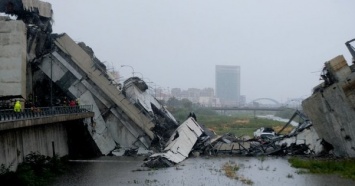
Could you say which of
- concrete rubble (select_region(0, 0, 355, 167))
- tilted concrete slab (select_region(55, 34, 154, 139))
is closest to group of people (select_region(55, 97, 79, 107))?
concrete rubble (select_region(0, 0, 355, 167))

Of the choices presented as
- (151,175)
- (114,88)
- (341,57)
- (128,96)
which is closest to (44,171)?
(151,175)

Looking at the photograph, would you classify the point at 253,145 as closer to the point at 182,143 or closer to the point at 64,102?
the point at 182,143

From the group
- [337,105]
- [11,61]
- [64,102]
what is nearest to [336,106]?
[337,105]

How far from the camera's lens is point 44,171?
27.0 meters

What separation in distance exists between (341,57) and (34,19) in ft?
82.9

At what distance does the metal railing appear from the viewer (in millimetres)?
23189

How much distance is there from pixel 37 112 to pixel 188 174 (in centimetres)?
906

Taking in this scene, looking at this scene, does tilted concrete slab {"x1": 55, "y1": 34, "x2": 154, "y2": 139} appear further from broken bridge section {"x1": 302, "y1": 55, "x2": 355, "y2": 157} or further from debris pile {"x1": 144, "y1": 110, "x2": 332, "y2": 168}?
broken bridge section {"x1": 302, "y1": 55, "x2": 355, "y2": 157}

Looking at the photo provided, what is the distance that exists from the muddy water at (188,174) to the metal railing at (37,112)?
11.8 feet

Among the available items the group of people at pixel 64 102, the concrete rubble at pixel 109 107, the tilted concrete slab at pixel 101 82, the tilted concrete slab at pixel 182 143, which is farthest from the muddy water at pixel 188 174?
the group of people at pixel 64 102

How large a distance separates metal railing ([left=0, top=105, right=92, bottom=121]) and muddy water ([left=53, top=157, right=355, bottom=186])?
11.8ft

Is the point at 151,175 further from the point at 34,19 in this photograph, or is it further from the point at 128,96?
the point at 34,19

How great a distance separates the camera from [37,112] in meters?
27.7

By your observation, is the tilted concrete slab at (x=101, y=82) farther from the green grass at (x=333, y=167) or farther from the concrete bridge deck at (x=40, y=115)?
the green grass at (x=333, y=167)
